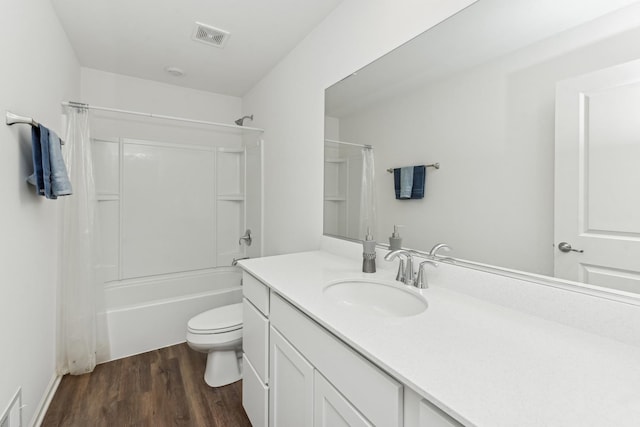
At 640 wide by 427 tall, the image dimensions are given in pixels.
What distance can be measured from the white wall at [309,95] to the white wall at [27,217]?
144cm

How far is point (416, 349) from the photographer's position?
69cm

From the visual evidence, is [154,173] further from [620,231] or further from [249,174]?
[620,231]

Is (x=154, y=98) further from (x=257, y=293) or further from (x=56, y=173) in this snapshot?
(x=257, y=293)

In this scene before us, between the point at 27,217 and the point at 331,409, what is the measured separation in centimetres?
164

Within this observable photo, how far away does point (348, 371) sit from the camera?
30.3 inches

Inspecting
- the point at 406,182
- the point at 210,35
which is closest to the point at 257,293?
the point at 406,182

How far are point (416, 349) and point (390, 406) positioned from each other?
136mm

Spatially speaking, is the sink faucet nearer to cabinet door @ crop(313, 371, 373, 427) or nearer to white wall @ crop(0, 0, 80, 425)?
cabinet door @ crop(313, 371, 373, 427)

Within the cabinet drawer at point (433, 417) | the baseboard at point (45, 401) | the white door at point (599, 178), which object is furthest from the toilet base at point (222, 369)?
the white door at point (599, 178)

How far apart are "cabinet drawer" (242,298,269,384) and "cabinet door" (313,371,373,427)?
413mm

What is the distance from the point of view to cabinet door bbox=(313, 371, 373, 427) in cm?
74

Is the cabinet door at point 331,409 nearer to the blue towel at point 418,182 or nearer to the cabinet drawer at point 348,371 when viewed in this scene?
the cabinet drawer at point 348,371

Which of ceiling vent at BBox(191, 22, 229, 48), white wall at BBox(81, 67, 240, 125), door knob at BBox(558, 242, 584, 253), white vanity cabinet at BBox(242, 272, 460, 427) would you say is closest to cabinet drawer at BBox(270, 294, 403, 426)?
white vanity cabinet at BBox(242, 272, 460, 427)

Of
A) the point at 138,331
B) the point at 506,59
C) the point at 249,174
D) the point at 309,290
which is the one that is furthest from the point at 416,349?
the point at 249,174
